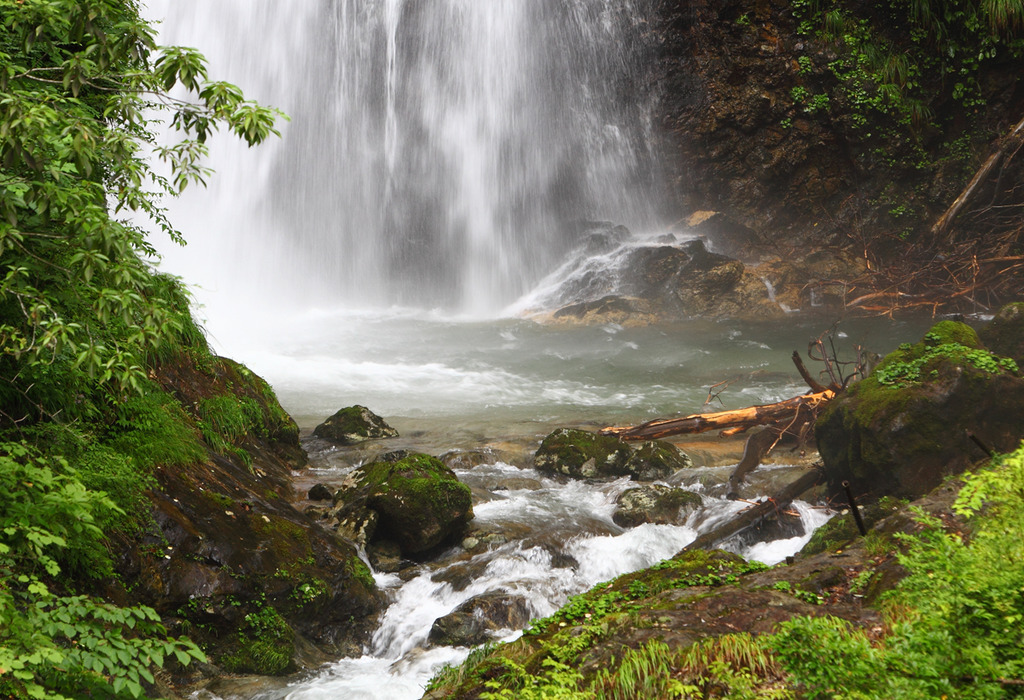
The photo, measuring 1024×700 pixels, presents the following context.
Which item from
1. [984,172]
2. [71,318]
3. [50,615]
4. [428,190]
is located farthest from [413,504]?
[428,190]

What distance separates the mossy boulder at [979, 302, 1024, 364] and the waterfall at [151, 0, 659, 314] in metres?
15.7

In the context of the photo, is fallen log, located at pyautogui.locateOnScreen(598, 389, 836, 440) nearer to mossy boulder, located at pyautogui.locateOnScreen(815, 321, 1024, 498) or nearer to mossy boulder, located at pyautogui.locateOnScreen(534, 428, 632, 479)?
mossy boulder, located at pyautogui.locateOnScreen(534, 428, 632, 479)

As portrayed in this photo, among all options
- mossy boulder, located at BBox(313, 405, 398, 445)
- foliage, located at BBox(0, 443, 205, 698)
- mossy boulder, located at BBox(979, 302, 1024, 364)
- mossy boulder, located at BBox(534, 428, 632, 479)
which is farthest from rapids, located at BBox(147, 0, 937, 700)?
foliage, located at BBox(0, 443, 205, 698)

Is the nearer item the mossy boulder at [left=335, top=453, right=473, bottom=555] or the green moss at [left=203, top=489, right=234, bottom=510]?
the green moss at [left=203, top=489, right=234, bottom=510]

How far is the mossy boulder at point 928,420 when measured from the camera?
20.8ft

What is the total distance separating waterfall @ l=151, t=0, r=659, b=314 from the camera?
2331 cm

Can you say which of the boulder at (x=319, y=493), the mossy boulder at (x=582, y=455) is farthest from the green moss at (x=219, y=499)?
the mossy boulder at (x=582, y=455)

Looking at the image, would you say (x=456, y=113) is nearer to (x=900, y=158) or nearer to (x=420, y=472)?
(x=900, y=158)

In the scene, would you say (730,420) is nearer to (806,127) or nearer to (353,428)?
(353,428)

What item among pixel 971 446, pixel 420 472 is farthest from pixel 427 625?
pixel 971 446

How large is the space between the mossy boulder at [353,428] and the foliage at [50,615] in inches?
264

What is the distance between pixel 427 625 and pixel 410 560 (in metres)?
1.14

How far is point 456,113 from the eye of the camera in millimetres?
24031

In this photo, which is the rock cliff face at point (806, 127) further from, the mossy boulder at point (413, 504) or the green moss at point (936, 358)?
the mossy boulder at point (413, 504)
